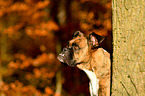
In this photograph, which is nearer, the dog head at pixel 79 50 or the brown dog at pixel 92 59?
the brown dog at pixel 92 59

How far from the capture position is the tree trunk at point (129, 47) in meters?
1.78

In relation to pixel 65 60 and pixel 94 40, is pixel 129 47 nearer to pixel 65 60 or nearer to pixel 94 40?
pixel 94 40

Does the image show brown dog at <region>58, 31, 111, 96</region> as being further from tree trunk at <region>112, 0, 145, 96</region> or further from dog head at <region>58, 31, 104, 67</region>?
tree trunk at <region>112, 0, 145, 96</region>

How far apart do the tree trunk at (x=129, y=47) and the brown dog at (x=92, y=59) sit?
1.01 metres

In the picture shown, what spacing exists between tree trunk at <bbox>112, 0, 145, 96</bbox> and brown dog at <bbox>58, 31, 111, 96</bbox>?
1007 millimetres

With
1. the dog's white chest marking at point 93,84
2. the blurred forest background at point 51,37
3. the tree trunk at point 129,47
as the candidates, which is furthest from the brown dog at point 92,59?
the blurred forest background at point 51,37

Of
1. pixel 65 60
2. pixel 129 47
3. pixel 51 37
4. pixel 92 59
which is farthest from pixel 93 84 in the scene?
pixel 51 37

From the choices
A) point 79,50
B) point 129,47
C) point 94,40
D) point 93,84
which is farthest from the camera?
point 79,50

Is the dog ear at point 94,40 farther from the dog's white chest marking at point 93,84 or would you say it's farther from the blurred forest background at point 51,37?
the blurred forest background at point 51,37

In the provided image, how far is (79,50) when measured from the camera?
3.35 meters

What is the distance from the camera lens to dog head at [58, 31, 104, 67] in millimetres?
3187

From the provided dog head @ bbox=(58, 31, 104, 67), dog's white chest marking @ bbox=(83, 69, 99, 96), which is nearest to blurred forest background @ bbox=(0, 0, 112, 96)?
dog head @ bbox=(58, 31, 104, 67)

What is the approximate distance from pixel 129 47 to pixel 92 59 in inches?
51.7

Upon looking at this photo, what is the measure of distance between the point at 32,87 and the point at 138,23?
8.95 m
